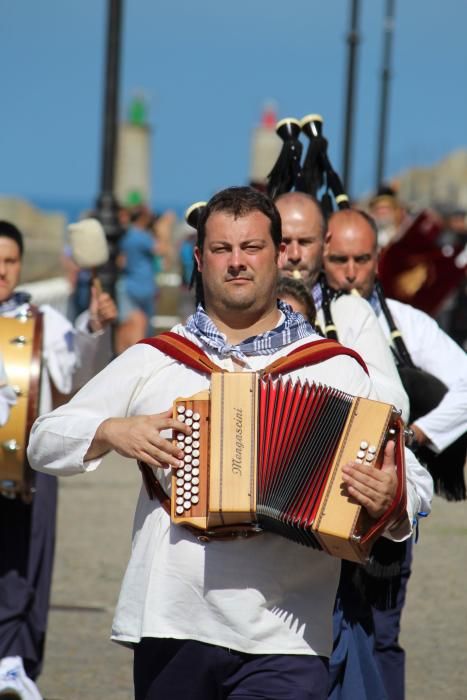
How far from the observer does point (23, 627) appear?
20.6 ft

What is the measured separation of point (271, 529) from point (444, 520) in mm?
6632

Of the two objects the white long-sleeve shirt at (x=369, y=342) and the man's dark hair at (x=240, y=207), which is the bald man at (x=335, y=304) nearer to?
the white long-sleeve shirt at (x=369, y=342)

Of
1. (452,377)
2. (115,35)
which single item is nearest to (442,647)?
(452,377)

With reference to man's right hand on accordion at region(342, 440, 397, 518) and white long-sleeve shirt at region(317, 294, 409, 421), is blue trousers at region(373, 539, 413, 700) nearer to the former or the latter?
white long-sleeve shirt at region(317, 294, 409, 421)

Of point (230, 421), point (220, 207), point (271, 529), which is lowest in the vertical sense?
point (271, 529)

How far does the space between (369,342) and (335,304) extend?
34 cm

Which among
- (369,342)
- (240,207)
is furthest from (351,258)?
(240,207)

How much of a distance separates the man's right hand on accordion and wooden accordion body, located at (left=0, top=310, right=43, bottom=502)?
2.40 metres

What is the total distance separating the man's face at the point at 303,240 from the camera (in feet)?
17.8

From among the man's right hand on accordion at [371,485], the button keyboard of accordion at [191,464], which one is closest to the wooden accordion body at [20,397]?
the button keyboard of accordion at [191,464]

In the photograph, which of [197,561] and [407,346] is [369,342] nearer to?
[407,346]

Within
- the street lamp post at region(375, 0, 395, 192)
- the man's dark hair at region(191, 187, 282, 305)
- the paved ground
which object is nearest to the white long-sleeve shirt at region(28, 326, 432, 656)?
the man's dark hair at region(191, 187, 282, 305)

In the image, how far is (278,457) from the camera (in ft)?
12.7

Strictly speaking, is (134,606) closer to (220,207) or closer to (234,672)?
(234,672)
